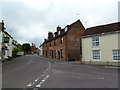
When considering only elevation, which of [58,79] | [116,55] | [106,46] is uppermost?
[106,46]

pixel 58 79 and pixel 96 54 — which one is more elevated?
pixel 96 54

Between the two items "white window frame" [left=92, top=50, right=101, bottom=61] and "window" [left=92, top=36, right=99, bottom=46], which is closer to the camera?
"white window frame" [left=92, top=50, right=101, bottom=61]

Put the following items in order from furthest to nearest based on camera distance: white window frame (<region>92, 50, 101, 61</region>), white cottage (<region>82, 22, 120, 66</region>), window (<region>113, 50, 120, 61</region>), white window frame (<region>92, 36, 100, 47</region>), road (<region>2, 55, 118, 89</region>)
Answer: white window frame (<region>92, 36, 100, 47</region>) → white window frame (<region>92, 50, 101, 61</region>) → white cottage (<region>82, 22, 120, 66</region>) → window (<region>113, 50, 120, 61</region>) → road (<region>2, 55, 118, 89</region>)

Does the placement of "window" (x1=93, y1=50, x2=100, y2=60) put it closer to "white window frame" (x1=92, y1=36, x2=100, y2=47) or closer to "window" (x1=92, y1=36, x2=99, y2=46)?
"white window frame" (x1=92, y1=36, x2=100, y2=47)

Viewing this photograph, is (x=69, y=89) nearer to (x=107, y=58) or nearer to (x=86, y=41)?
(x=107, y=58)

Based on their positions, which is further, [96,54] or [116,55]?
[96,54]

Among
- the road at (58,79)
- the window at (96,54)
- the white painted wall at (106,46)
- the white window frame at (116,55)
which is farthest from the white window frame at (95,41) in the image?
the road at (58,79)

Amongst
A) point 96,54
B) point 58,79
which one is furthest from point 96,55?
point 58,79

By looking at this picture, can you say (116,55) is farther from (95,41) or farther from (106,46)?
(95,41)

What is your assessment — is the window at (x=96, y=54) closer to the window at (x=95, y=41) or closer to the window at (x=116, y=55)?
the window at (x=95, y=41)

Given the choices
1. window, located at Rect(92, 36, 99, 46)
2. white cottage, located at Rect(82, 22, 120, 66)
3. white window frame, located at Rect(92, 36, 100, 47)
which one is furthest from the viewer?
window, located at Rect(92, 36, 99, 46)

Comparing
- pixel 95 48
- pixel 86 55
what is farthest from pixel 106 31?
pixel 86 55

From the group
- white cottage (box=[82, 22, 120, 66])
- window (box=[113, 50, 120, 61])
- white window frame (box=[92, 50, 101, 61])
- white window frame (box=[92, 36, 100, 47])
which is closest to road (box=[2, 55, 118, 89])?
window (box=[113, 50, 120, 61])

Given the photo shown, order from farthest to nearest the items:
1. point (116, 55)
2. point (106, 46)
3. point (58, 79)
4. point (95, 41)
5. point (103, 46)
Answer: point (95, 41)
point (103, 46)
point (106, 46)
point (116, 55)
point (58, 79)
